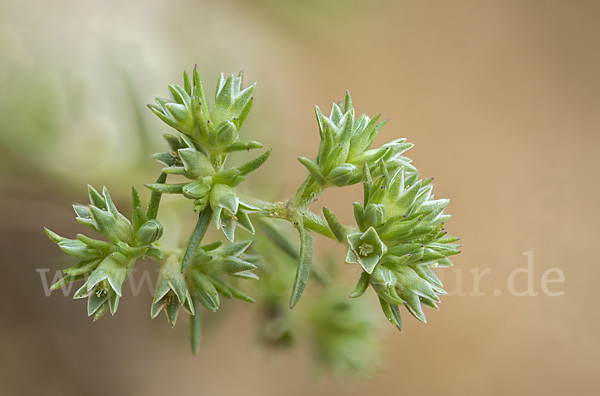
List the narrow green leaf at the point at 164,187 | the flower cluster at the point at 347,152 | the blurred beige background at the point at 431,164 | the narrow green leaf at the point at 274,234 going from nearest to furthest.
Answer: the narrow green leaf at the point at 164,187 → the flower cluster at the point at 347,152 → the narrow green leaf at the point at 274,234 → the blurred beige background at the point at 431,164

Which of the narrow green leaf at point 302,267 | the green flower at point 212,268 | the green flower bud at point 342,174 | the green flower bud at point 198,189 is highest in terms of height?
the green flower bud at point 342,174

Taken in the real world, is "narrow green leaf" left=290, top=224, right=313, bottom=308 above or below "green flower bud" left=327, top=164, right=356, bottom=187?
below

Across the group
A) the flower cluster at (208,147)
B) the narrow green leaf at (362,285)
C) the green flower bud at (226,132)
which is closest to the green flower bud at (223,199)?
the flower cluster at (208,147)

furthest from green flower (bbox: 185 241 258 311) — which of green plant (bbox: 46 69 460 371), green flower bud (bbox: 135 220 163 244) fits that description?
green flower bud (bbox: 135 220 163 244)

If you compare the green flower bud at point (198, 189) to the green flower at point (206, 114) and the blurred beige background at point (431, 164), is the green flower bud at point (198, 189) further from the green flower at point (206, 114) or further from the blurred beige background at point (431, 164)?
the blurred beige background at point (431, 164)

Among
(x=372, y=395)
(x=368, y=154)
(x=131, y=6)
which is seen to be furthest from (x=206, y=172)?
(x=372, y=395)

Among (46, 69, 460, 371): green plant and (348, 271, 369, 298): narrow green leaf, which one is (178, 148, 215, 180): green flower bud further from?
(348, 271, 369, 298): narrow green leaf

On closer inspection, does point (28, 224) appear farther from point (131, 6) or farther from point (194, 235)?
point (194, 235)

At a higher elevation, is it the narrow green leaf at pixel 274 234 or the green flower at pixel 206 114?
the green flower at pixel 206 114
